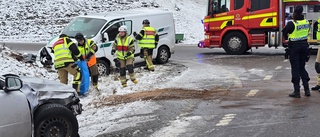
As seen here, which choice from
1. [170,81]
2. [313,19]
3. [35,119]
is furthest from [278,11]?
[35,119]

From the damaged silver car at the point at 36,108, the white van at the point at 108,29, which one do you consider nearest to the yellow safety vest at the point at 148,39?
the white van at the point at 108,29

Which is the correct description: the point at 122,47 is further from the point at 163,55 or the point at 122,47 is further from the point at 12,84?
the point at 12,84

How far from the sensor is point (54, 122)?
641 centimetres

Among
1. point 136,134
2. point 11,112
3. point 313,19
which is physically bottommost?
point 136,134

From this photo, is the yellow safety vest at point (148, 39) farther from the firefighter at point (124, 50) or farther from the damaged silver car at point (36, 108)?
the damaged silver car at point (36, 108)

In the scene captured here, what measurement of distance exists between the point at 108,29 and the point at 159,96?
474 cm

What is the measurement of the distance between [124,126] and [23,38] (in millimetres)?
25463

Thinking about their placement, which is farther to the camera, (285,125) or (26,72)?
(26,72)

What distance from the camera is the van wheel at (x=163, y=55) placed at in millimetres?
16406

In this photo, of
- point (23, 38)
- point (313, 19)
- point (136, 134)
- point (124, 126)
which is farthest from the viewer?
point (23, 38)

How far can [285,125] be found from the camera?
24.3 feet

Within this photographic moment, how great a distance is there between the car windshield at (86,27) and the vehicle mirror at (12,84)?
26.2 ft

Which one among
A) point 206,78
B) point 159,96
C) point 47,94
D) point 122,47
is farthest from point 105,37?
point 47,94

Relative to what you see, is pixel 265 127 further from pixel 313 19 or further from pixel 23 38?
pixel 23 38
